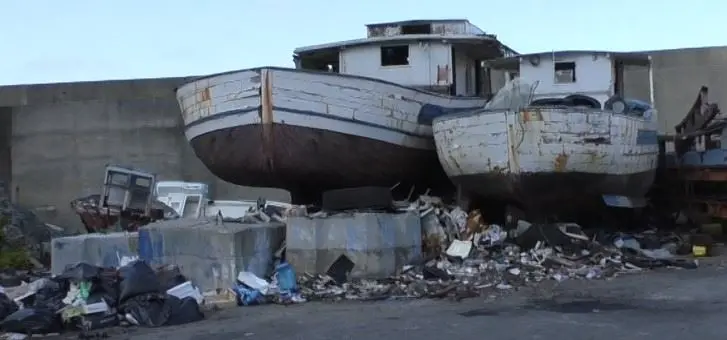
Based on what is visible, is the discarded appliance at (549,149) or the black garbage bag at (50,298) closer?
the black garbage bag at (50,298)

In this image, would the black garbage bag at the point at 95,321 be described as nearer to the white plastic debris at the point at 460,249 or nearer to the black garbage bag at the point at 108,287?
the black garbage bag at the point at 108,287

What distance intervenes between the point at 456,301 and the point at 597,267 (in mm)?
2646

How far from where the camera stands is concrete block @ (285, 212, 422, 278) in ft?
34.0

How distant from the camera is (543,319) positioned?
7.51 meters

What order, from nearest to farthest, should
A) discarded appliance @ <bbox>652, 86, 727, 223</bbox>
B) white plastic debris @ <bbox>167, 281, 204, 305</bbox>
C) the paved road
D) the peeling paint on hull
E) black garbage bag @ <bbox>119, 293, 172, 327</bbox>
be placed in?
the paved road
black garbage bag @ <bbox>119, 293, 172, 327</bbox>
white plastic debris @ <bbox>167, 281, 204, 305</bbox>
the peeling paint on hull
discarded appliance @ <bbox>652, 86, 727, 223</bbox>

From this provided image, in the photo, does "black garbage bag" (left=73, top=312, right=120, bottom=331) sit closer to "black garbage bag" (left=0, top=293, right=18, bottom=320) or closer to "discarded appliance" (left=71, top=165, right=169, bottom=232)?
"black garbage bag" (left=0, top=293, right=18, bottom=320)

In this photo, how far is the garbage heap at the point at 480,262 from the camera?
9703 mm

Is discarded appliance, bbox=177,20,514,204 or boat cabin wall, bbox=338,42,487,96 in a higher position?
boat cabin wall, bbox=338,42,487,96

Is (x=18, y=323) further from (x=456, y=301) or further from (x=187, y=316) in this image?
(x=456, y=301)

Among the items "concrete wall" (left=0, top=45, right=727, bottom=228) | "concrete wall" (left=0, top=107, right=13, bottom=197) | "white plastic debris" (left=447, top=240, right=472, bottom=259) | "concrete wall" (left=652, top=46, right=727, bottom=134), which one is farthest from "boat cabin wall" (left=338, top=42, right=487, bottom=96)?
"concrete wall" (left=0, top=107, right=13, bottom=197)

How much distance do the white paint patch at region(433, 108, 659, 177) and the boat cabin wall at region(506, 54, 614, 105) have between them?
5.34 feet

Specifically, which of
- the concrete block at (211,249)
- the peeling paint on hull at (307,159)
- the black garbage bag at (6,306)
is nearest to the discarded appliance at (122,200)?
the peeling paint on hull at (307,159)

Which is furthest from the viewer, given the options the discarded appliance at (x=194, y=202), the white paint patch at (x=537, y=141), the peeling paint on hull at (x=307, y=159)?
the discarded appliance at (x=194, y=202)

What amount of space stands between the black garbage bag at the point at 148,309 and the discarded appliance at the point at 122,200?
5.24m
